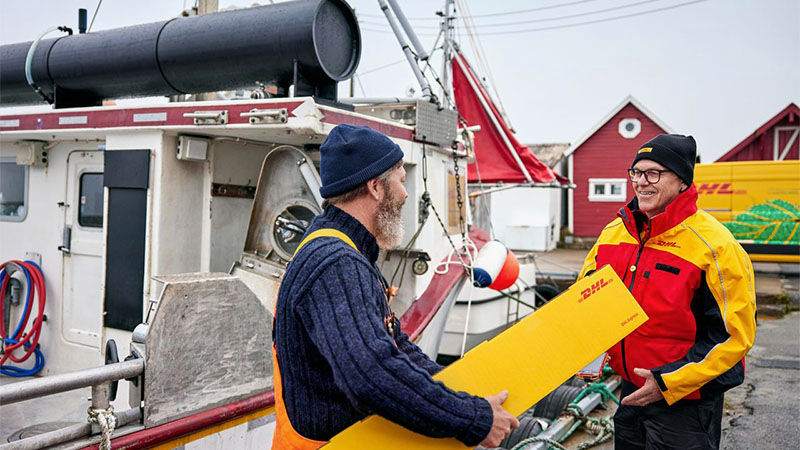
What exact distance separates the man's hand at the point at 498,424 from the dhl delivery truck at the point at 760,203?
50.1ft

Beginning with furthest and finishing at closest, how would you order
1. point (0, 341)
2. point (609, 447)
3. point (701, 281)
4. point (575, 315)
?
point (0, 341), point (609, 447), point (701, 281), point (575, 315)

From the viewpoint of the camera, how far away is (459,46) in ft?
40.8

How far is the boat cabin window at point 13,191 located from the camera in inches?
215

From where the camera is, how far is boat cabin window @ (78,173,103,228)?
4.99m

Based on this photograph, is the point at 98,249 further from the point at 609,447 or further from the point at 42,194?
the point at 609,447

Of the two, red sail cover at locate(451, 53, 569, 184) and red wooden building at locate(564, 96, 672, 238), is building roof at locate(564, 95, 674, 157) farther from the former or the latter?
red sail cover at locate(451, 53, 569, 184)

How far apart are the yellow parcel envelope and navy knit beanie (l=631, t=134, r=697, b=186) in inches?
28.7

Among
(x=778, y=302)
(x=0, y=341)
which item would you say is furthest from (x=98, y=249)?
(x=778, y=302)

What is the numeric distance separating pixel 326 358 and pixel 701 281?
1.70 metres

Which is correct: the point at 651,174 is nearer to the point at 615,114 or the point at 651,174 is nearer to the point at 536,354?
the point at 536,354

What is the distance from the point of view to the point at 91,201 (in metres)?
5.04

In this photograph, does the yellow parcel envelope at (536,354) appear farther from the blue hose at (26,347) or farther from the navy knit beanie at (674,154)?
the blue hose at (26,347)

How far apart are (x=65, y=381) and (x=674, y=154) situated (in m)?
2.59

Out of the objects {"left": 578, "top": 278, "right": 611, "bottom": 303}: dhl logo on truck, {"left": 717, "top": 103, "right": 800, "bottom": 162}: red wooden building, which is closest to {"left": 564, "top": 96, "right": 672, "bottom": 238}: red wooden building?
{"left": 717, "top": 103, "right": 800, "bottom": 162}: red wooden building
